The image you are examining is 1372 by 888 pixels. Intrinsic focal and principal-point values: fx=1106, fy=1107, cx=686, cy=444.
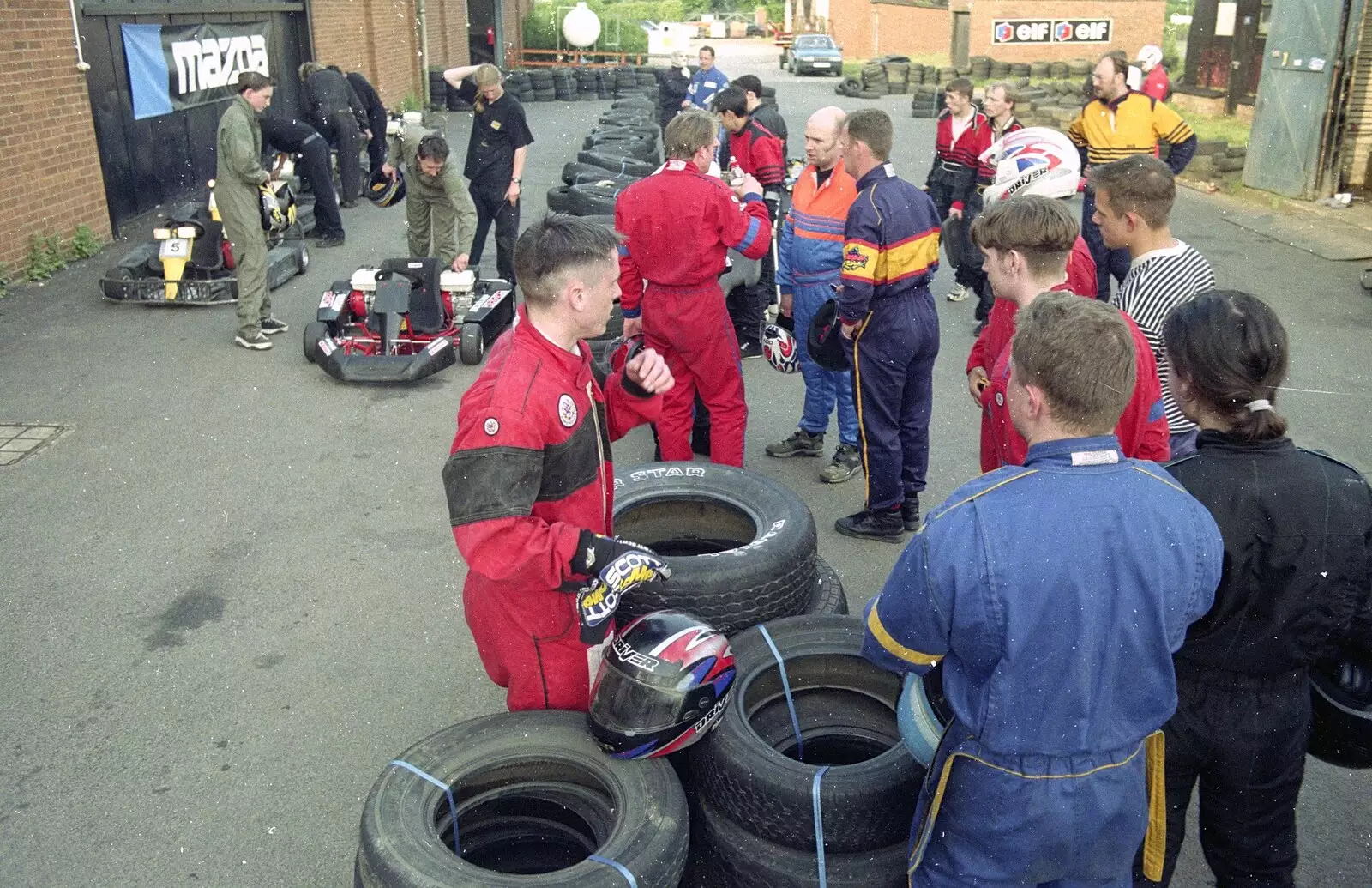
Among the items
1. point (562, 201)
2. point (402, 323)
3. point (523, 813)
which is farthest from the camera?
point (562, 201)

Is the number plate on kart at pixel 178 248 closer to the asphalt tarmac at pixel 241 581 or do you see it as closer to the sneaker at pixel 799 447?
the asphalt tarmac at pixel 241 581

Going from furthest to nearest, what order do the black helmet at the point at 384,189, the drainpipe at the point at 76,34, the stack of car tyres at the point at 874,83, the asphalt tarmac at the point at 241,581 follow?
the stack of car tyres at the point at 874,83, the drainpipe at the point at 76,34, the black helmet at the point at 384,189, the asphalt tarmac at the point at 241,581

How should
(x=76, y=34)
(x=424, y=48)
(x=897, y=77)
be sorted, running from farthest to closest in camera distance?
(x=897, y=77) < (x=424, y=48) < (x=76, y=34)

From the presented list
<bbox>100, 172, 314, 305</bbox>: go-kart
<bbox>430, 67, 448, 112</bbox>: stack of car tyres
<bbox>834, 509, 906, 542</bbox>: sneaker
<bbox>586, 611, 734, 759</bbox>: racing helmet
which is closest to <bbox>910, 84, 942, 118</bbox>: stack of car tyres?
<bbox>430, 67, 448, 112</bbox>: stack of car tyres

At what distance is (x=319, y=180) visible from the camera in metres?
12.8

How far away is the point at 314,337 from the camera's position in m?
8.63

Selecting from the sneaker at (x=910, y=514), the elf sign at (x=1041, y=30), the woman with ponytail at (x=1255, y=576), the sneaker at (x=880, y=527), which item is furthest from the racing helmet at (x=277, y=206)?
the elf sign at (x=1041, y=30)

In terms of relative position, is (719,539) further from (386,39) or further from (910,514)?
(386,39)

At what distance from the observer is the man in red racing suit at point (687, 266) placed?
5.89 metres

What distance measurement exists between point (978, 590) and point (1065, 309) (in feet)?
2.24

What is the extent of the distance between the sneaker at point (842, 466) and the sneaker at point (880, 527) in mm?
720

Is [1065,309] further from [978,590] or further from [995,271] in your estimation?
[995,271]

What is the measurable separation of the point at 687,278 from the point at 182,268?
6.26 m

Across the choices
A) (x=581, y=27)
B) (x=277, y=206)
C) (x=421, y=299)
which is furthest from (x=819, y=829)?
(x=581, y=27)
